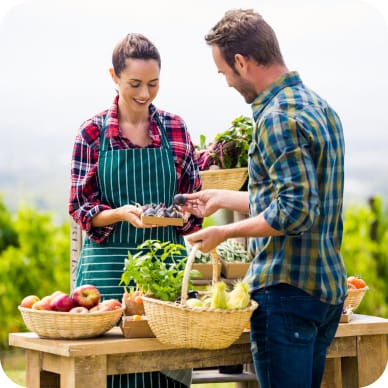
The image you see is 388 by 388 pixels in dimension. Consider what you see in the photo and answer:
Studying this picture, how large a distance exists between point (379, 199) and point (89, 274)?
266 inches

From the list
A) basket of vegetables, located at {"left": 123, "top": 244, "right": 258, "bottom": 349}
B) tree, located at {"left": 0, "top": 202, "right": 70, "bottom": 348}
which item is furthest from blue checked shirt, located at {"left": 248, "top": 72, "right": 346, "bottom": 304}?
tree, located at {"left": 0, "top": 202, "right": 70, "bottom": 348}

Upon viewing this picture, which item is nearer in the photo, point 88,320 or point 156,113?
point 88,320

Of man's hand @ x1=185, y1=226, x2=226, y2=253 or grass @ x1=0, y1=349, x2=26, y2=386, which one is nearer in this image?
man's hand @ x1=185, y1=226, x2=226, y2=253

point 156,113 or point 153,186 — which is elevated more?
point 156,113

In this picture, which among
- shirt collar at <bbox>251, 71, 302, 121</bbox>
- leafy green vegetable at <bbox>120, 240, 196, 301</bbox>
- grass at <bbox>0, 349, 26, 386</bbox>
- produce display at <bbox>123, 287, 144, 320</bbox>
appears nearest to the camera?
shirt collar at <bbox>251, 71, 302, 121</bbox>

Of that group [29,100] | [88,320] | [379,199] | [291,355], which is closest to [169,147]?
[88,320]

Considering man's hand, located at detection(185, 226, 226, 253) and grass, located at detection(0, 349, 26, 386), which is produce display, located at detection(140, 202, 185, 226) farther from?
grass, located at detection(0, 349, 26, 386)

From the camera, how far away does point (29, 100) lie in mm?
20359

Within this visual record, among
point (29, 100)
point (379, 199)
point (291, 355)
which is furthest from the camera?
point (29, 100)

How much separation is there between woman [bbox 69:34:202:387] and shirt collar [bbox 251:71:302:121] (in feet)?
3.19

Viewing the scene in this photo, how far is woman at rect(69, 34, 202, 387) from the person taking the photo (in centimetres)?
392

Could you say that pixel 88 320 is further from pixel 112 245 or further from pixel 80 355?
pixel 112 245

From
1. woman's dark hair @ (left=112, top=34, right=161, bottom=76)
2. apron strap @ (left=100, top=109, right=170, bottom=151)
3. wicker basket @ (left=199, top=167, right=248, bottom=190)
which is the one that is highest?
woman's dark hair @ (left=112, top=34, right=161, bottom=76)

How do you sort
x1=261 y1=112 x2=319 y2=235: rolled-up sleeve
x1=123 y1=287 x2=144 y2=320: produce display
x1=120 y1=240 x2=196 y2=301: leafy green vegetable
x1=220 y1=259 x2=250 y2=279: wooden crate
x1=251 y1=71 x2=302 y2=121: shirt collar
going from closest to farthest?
x1=261 y1=112 x2=319 y2=235: rolled-up sleeve, x1=251 y1=71 x2=302 y2=121: shirt collar, x1=120 y1=240 x2=196 y2=301: leafy green vegetable, x1=123 y1=287 x2=144 y2=320: produce display, x1=220 y1=259 x2=250 y2=279: wooden crate
